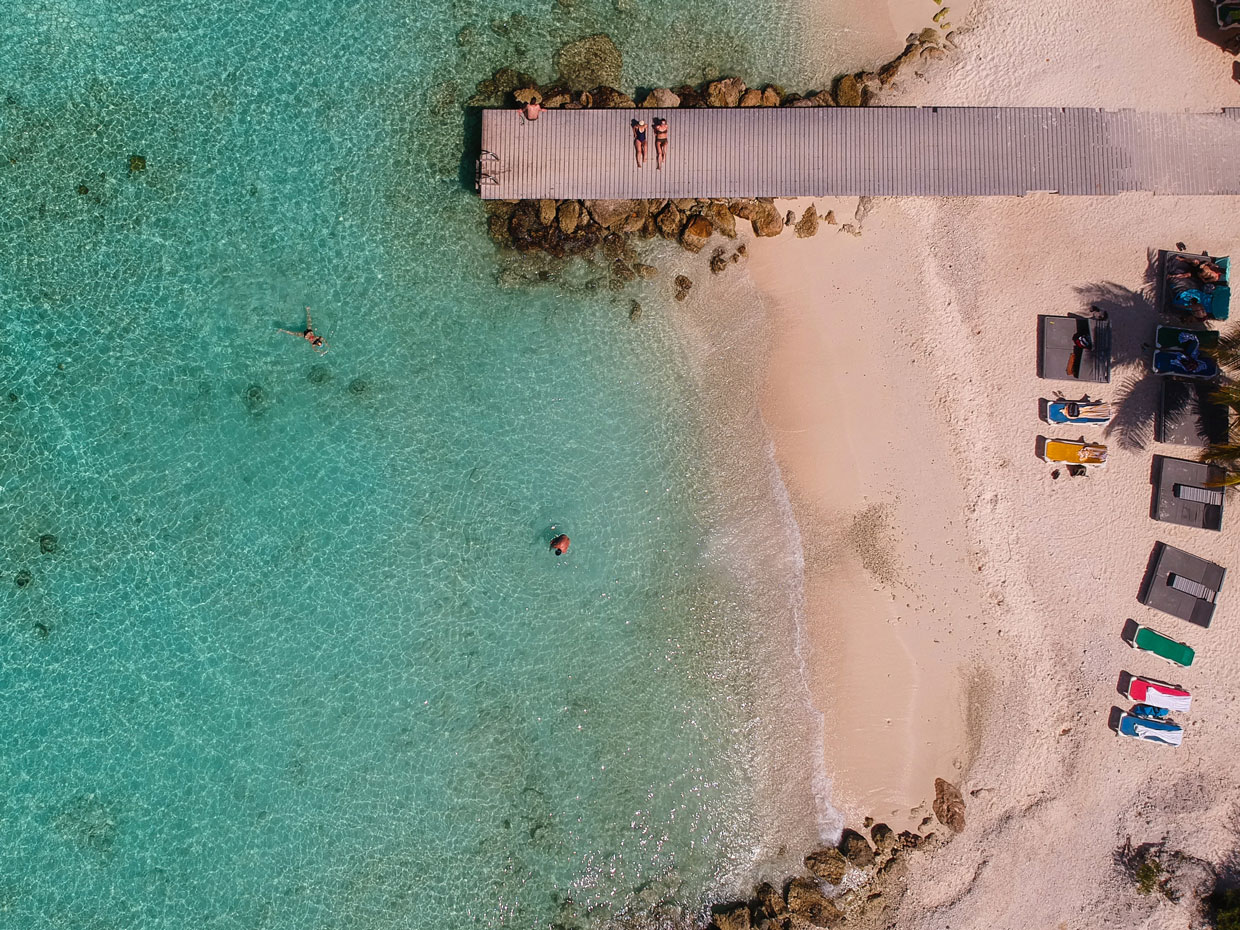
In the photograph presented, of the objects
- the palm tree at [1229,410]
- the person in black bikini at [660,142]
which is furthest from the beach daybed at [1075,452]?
the person in black bikini at [660,142]

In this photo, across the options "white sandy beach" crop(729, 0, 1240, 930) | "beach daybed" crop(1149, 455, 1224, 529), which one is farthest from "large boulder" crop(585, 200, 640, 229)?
"beach daybed" crop(1149, 455, 1224, 529)

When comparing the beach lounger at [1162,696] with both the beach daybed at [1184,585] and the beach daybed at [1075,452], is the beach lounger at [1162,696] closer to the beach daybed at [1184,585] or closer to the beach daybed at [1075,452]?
the beach daybed at [1184,585]

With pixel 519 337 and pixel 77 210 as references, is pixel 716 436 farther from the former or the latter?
pixel 77 210

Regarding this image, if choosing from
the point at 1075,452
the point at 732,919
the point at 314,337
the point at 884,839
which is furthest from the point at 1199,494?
the point at 314,337

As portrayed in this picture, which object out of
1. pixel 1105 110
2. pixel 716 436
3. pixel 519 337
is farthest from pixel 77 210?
pixel 1105 110

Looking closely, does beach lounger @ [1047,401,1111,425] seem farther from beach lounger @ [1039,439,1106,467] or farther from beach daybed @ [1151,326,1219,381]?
beach daybed @ [1151,326,1219,381]

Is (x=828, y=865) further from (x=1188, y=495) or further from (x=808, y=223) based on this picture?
(x=808, y=223)
